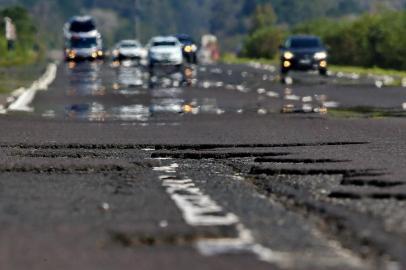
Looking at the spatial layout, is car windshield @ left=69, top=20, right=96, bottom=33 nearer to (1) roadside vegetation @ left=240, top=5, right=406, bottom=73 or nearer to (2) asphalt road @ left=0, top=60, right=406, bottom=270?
(1) roadside vegetation @ left=240, top=5, right=406, bottom=73

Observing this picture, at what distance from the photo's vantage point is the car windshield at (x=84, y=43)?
92.8 m

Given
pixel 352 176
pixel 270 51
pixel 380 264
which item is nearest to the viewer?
pixel 380 264

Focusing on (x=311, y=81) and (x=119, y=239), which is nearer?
(x=119, y=239)

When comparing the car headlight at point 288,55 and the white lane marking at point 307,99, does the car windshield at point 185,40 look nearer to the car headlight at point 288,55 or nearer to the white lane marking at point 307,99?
the car headlight at point 288,55

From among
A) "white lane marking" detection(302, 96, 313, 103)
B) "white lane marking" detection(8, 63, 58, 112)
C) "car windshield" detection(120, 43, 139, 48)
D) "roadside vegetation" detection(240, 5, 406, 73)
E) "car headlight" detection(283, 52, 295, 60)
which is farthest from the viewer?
"car windshield" detection(120, 43, 139, 48)

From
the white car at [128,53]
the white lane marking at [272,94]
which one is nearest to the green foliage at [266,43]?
the white car at [128,53]

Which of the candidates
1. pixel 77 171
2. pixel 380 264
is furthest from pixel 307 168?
pixel 380 264

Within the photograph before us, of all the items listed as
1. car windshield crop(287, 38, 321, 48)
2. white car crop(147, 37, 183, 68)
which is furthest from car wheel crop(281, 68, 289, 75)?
white car crop(147, 37, 183, 68)

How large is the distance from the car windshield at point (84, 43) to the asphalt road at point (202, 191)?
66911mm

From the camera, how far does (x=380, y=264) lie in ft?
23.7

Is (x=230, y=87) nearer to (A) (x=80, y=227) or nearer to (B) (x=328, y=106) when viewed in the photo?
(B) (x=328, y=106)

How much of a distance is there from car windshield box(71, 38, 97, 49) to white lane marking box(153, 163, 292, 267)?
80.2 metres

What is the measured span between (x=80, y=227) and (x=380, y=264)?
2389mm

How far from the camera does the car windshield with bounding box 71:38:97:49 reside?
9275cm
